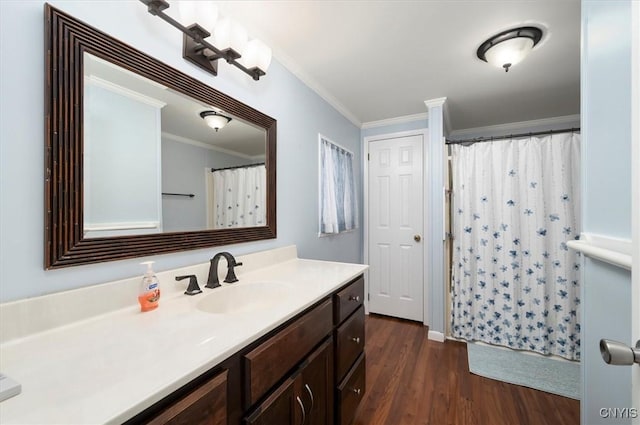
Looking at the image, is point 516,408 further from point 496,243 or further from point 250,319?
point 250,319

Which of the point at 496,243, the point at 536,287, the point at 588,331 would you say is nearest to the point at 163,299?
the point at 588,331

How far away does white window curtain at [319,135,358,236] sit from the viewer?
7.30 ft

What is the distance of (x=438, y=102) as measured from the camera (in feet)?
8.05

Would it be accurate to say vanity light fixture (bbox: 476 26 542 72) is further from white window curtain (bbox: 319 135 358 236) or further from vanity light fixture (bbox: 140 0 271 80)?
vanity light fixture (bbox: 140 0 271 80)

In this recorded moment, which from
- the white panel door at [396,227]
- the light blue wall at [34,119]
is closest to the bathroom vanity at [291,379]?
the light blue wall at [34,119]

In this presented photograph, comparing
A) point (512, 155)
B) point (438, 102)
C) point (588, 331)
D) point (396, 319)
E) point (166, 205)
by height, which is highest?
point (438, 102)

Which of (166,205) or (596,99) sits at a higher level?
(596,99)

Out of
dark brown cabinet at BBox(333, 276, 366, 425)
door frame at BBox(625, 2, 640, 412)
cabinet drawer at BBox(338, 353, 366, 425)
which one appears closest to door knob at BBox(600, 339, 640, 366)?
door frame at BBox(625, 2, 640, 412)

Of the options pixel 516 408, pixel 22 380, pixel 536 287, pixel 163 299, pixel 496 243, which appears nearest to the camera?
Result: pixel 22 380

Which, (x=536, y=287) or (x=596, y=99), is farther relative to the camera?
(x=536, y=287)

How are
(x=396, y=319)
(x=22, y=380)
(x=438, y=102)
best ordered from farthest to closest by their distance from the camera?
(x=396, y=319), (x=438, y=102), (x=22, y=380)

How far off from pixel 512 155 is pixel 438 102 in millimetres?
807

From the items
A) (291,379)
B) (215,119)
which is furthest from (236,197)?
(291,379)

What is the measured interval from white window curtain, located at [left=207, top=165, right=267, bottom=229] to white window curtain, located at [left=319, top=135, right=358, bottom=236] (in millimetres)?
734
